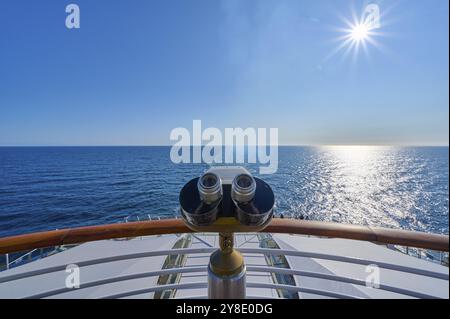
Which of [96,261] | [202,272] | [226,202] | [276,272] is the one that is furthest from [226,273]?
[202,272]

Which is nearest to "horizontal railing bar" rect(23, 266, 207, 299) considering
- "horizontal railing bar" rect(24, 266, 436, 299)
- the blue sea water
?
"horizontal railing bar" rect(24, 266, 436, 299)

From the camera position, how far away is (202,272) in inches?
55.7

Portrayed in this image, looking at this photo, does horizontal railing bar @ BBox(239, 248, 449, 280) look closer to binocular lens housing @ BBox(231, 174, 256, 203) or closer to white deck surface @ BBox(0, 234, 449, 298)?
white deck surface @ BBox(0, 234, 449, 298)

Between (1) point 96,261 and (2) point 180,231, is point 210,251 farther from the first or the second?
(1) point 96,261

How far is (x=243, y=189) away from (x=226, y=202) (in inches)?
2.9

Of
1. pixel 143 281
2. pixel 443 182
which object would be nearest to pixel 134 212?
pixel 143 281

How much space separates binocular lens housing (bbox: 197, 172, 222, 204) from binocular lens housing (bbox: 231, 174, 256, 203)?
0.04 metres

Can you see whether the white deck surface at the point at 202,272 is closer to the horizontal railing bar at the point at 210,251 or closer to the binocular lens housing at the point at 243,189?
the horizontal railing bar at the point at 210,251

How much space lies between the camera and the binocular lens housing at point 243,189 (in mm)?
542

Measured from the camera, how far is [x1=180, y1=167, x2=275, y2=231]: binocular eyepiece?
1.81 feet
